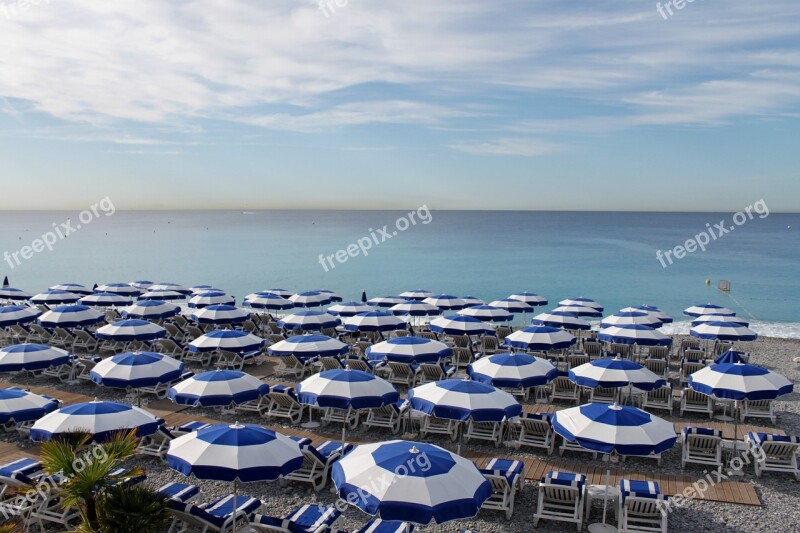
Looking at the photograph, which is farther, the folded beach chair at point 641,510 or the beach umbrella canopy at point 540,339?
the beach umbrella canopy at point 540,339

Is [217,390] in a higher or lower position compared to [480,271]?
higher

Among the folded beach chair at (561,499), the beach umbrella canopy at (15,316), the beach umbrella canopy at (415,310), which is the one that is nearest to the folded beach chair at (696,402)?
the folded beach chair at (561,499)

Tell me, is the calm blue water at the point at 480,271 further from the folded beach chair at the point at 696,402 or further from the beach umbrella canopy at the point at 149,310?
the beach umbrella canopy at the point at 149,310

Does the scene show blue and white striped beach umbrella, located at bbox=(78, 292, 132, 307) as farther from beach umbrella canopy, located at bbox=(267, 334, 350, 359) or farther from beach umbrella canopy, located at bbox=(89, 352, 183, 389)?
beach umbrella canopy, located at bbox=(89, 352, 183, 389)

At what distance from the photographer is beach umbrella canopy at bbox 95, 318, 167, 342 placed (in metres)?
13.8

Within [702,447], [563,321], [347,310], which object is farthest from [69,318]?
[702,447]

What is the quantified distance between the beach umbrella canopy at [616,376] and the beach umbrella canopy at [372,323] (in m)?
6.51

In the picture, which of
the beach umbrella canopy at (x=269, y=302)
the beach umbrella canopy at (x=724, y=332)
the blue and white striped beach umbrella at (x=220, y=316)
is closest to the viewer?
the beach umbrella canopy at (x=724, y=332)

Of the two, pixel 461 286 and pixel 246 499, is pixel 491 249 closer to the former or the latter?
pixel 461 286

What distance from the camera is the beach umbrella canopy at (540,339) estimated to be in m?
13.1

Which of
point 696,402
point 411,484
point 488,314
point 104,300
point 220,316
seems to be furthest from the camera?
point 104,300

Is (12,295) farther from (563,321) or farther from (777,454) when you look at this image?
(777,454)

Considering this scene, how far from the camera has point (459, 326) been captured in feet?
49.8

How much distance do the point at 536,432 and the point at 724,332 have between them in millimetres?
7969
